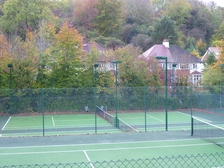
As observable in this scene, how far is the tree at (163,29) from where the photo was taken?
59759 millimetres

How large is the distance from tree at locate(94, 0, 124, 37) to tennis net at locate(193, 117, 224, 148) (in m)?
48.2

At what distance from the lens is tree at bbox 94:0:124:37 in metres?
63.8

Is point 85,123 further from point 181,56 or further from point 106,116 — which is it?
point 181,56

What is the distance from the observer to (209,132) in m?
15.5

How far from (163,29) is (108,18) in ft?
34.7

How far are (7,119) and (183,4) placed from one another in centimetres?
5792

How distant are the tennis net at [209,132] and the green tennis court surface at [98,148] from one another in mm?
298

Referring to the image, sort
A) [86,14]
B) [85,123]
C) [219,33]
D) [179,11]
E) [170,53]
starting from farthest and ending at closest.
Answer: [179,11] → [219,33] → [86,14] → [170,53] → [85,123]

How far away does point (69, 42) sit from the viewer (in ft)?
104

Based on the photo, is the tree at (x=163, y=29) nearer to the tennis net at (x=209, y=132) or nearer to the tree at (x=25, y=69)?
the tree at (x=25, y=69)

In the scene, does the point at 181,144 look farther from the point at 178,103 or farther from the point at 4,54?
the point at 4,54

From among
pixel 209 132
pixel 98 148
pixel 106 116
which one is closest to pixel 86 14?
pixel 106 116

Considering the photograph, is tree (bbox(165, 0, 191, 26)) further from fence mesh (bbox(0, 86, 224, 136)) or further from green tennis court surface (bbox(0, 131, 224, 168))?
green tennis court surface (bbox(0, 131, 224, 168))

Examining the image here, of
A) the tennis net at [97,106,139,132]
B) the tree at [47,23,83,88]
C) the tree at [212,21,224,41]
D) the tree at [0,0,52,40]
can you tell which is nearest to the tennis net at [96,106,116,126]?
the tennis net at [97,106,139,132]
